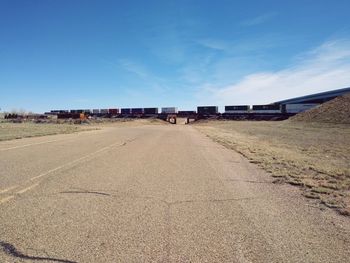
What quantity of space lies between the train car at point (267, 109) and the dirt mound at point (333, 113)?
38837 mm

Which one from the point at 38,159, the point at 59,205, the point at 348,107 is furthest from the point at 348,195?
the point at 348,107

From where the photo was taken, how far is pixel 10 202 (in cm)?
723

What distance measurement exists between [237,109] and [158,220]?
112120 millimetres

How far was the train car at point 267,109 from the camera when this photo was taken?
343ft

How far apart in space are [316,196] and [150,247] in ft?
16.7

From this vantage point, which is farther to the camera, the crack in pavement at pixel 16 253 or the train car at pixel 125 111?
the train car at pixel 125 111

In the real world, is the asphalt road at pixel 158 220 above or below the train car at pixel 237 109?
below

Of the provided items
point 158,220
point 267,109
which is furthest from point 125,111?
point 158,220

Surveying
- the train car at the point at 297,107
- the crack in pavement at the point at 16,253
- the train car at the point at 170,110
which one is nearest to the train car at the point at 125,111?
the train car at the point at 170,110

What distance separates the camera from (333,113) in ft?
186

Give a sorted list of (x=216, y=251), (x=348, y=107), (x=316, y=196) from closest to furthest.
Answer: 1. (x=216, y=251)
2. (x=316, y=196)
3. (x=348, y=107)

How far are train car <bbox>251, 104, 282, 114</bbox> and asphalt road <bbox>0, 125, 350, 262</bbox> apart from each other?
316 feet

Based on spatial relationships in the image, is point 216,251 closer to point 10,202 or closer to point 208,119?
point 10,202

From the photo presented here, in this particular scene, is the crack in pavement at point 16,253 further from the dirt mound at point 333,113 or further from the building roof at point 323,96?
the building roof at point 323,96
